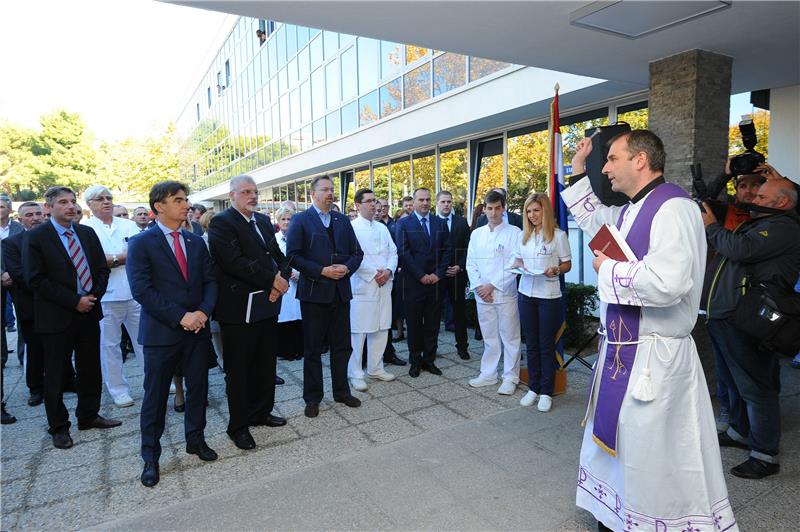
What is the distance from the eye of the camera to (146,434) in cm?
334

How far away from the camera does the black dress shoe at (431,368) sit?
18.5 feet

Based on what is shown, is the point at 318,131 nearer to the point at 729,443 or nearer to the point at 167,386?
the point at 167,386

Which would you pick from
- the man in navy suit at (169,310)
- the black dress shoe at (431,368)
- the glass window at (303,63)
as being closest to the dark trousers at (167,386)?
the man in navy suit at (169,310)

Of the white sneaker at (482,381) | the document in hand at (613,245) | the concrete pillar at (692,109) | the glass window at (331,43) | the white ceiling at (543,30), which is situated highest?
the glass window at (331,43)

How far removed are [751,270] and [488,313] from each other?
239cm

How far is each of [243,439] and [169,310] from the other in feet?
3.99

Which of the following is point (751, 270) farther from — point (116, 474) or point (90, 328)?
point (90, 328)

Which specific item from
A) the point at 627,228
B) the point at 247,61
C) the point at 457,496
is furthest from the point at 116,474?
Answer: the point at 247,61

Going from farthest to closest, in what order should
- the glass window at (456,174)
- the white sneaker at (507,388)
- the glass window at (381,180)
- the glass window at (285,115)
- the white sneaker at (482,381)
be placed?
the glass window at (285,115), the glass window at (381,180), the glass window at (456,174), the white sneaker at (482,381), the white sneaker at (507,388)

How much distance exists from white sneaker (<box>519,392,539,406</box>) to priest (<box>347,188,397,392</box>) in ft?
4.92

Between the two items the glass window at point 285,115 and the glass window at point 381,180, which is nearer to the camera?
the glass window at point 381,180

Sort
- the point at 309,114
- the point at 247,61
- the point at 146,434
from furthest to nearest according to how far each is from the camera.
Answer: the point at 247,61 → the point at 309,114 → the point at 146,434

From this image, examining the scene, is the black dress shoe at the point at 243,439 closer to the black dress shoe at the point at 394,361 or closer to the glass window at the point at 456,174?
the black dress shoe at the point at 394,361

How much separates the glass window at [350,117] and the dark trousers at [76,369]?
A: 413 inches
